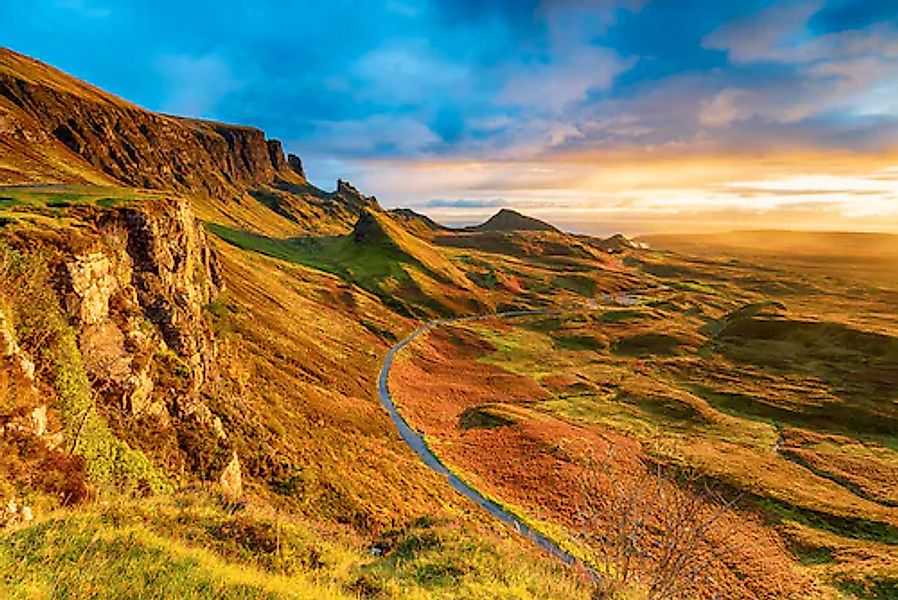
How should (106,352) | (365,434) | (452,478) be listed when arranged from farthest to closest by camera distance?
(365,434) < (452,478) < (106,352)

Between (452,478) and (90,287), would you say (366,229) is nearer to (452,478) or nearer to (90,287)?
(452,478)

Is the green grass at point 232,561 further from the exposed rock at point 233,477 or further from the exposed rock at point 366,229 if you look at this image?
the exposed rock at point 366,229

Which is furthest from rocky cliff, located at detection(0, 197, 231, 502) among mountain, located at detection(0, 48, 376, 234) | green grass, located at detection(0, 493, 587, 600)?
mountain, located at detection(0, 48, 376, 234)

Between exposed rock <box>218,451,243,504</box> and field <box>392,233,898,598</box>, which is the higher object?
exposed rock <box>218,451,243,504</box>

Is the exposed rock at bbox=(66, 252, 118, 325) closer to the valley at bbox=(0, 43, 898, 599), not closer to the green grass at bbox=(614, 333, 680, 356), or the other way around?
the valley at bbox=(0, 43, 898, 599)

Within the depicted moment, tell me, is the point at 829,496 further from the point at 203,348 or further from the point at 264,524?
the point at 203,348

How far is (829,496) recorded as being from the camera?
155ft

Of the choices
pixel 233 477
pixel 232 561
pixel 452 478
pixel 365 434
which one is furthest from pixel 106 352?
pixel 452 478

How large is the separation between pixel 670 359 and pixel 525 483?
7012cm

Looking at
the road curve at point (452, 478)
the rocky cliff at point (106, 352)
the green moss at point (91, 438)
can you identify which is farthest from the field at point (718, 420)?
the rocky cliff at point (106, 352)

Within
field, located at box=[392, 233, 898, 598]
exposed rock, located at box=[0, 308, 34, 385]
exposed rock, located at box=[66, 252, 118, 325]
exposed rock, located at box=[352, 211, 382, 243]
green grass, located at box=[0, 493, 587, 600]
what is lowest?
field, located at box=[392, 233, 898, 598]

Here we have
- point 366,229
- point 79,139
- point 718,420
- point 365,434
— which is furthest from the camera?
point 366,229

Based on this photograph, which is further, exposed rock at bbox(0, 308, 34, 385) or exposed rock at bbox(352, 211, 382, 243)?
exposed rock at bbox(352, 211, 382, 243)

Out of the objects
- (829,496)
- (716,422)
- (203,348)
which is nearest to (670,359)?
(716,422)
